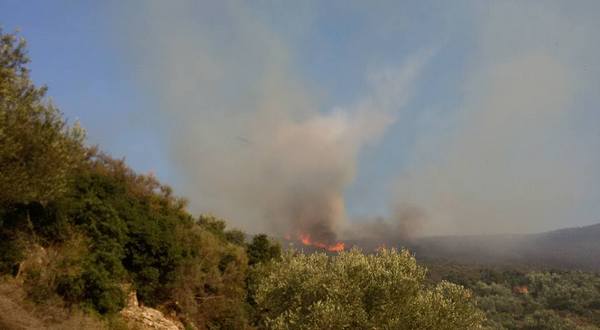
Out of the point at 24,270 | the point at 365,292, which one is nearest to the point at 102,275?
the point at 24,270

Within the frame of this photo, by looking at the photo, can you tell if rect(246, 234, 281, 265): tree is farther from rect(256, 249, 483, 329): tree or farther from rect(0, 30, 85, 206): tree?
rect(0, 30, 85, 206): tree

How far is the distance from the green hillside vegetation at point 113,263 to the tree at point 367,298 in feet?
0.23

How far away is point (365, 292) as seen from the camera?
1056 inches

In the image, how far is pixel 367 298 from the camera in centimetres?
2672

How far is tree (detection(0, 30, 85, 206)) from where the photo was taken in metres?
18.7

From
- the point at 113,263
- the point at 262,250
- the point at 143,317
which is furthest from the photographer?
the point at 262,250

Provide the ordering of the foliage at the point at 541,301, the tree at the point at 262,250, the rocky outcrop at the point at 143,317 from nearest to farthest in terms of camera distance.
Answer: the rocky outcrop at the point at 143,317
the tree at the point at 262,250
the foliage at the point at 541,301

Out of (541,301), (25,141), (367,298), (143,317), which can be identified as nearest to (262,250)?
(143,317)

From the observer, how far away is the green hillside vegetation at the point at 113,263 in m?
19.8

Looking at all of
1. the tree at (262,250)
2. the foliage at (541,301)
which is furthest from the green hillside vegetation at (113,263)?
the foliage at (541,301)

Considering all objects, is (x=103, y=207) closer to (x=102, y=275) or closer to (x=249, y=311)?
(x=102, y=275)

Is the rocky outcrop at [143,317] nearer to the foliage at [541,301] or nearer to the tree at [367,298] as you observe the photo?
the tree at [367,298]

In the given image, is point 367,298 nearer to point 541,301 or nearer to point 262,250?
point 262,250

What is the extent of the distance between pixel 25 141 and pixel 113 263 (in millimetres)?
9669
